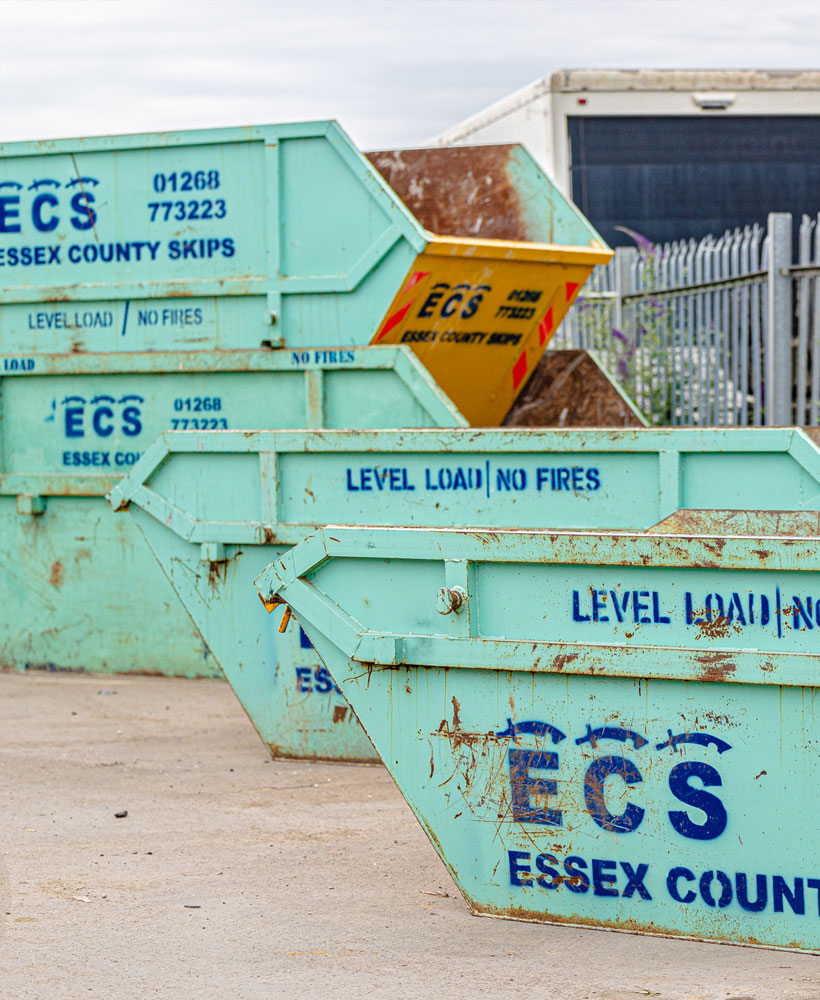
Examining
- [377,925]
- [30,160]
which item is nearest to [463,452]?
[377,925]

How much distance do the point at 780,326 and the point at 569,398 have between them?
2.47 m

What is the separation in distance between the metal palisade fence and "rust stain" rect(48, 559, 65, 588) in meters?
4.50

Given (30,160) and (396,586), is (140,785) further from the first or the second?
(30,160)

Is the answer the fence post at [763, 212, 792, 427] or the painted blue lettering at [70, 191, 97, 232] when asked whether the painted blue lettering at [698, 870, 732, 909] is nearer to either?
the painted blue lettering at [70, 191, 97, 232]

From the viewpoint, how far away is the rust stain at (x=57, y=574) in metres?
6.55

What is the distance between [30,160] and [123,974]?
4597 millimetres

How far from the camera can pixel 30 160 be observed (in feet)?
21.7

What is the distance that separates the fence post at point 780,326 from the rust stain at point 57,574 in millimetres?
4614

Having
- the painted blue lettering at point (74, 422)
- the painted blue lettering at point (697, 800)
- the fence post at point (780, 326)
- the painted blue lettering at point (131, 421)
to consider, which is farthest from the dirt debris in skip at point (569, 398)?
the painted blue lettering at point (697, 800)

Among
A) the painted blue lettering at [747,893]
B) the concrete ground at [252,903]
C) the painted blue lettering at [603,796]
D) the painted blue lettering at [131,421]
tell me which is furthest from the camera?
the painted blue lettering at [131,421]

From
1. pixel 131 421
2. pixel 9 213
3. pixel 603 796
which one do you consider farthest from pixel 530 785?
pixel 9 213

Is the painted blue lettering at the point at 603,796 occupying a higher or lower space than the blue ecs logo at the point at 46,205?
lower

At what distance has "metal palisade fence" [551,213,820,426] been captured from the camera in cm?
890

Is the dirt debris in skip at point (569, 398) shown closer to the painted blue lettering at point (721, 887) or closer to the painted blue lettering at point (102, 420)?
the painted blue lettering at point (102, 420)
